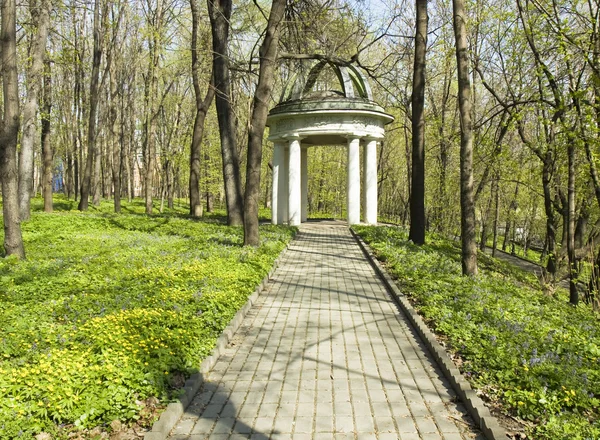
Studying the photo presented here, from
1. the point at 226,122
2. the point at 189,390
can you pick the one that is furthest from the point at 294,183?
the point at 189,390

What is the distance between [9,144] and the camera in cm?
968

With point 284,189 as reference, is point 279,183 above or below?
above

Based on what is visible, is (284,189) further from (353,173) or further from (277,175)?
(353,173)

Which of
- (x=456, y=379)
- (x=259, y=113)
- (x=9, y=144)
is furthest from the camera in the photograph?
(x=259, y=113)

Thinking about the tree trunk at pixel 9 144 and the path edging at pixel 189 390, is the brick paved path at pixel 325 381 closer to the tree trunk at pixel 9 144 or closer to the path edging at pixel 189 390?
the path edging at pixel 189 390

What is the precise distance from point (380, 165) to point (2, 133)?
28776mm

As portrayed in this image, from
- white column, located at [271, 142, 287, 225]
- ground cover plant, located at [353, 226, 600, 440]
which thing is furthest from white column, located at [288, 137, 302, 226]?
ground cover plant, located at [353, 226, 600, 440]

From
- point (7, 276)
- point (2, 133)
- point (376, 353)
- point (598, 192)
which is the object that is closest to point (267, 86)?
point (2, 133)

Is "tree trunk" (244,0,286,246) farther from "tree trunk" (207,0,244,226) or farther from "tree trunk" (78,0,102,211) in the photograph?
"tree trunk" (78,0,102,211)

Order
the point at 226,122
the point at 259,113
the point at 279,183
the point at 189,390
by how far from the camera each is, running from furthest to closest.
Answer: the point at 279,183, the point at 226,122, the point at 259,113, the point at 189,390

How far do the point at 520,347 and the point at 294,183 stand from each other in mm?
14597

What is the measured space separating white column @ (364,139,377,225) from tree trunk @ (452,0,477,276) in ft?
32.0

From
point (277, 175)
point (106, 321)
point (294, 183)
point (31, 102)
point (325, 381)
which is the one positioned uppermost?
point (31, 102)

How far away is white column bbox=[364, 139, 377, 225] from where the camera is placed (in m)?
19.5
